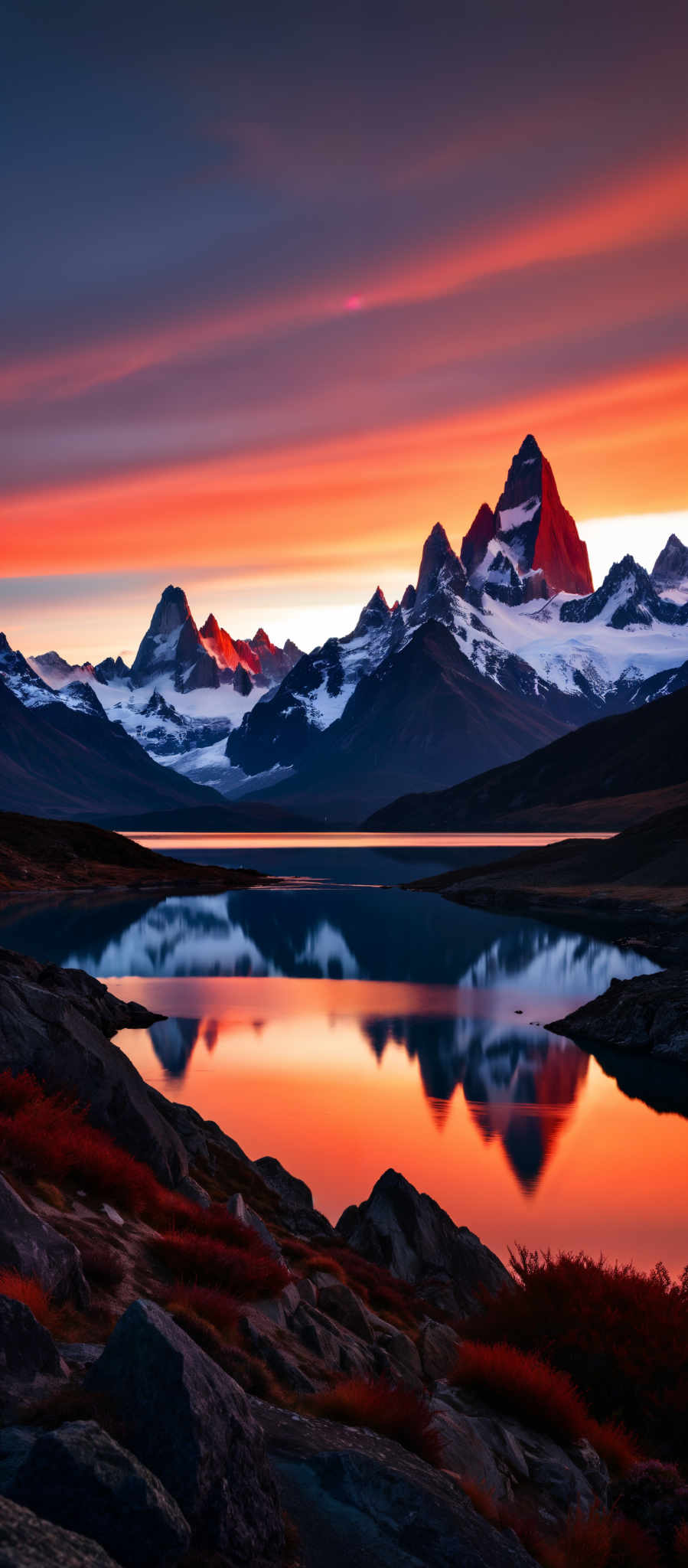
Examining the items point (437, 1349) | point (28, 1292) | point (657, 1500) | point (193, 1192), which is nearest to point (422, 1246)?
point (193, 1192)

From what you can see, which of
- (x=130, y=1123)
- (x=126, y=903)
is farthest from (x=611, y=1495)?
(x=126, y=903)

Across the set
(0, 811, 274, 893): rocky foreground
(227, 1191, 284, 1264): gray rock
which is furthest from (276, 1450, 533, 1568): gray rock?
(0, 811, 274, 893): rocky foreground

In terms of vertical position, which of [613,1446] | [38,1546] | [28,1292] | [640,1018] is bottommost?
[640,1018]

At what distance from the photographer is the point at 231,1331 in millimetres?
13977

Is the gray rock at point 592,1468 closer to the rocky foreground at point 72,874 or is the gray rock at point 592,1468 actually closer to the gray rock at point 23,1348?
the gray rock at point 23,1348

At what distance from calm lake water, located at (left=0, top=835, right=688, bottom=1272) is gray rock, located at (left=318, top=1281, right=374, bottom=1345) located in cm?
1367

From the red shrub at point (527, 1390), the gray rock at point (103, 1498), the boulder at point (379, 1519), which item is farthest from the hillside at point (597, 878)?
the gray rock at point (103, 1498)

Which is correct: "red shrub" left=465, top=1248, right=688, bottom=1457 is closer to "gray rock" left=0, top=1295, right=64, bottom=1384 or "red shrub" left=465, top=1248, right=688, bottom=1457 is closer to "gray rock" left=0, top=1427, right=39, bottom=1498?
"gray rock" left=0, top=1295, right=64, bottom=1384

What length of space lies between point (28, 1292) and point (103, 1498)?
4189 mm

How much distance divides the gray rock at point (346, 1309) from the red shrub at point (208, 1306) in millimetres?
5526

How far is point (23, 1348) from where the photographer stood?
989 cm

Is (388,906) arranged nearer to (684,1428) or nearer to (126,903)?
(126,903)

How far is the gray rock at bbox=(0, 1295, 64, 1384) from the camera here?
9719mm

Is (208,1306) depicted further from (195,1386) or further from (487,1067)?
(487,1067)
